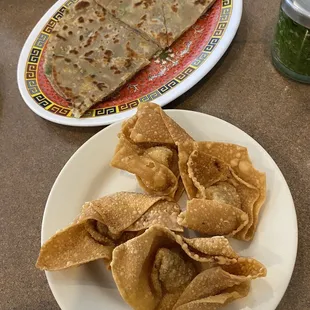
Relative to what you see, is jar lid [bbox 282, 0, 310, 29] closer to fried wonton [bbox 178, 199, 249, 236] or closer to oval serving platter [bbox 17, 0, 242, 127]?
oval serving platter [bbox 17, 0, 242, 127]

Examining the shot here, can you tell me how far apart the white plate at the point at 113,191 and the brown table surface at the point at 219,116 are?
0.11m

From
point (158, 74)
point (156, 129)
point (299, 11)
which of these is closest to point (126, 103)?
point (158, 74)

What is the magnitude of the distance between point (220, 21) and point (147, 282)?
2.87 feet

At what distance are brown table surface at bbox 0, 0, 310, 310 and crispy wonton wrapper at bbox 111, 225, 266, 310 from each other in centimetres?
18

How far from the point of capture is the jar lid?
1.03m

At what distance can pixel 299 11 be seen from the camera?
104cm

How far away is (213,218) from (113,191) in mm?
315

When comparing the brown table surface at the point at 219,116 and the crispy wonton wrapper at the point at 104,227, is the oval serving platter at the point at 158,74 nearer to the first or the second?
the brown table surface at the point at 219,116

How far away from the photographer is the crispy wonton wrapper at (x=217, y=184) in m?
0.99

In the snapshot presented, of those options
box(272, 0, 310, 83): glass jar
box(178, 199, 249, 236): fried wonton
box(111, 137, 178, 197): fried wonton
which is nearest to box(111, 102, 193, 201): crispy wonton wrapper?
box(111, 137, 178, 197): fried wonton

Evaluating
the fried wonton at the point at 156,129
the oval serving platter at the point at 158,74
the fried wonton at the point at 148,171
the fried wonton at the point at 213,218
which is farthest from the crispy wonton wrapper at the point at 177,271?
the oval serving platter at the point at 158,74

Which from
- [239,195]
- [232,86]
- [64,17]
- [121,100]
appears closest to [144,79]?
[121,100]

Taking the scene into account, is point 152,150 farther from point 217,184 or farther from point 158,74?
point 158,74

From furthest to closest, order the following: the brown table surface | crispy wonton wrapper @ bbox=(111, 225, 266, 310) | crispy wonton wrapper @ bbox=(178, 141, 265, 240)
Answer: the brown table surface
crispy wonton wrapper @ bbox=(178, 141, 265, 240)
crispy wonton wrapper @ bbox=(111, 225, 266, 310)
